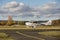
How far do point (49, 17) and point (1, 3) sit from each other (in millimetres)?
750

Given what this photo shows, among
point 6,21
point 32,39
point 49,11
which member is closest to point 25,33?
point 32,39

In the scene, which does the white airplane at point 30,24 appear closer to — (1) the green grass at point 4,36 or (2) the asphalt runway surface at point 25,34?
(2) the asphalt runway surface at point 25,34

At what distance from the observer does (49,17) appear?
8.09 ft

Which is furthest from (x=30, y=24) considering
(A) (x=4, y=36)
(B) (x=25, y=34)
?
(A) (x=4, y=36)

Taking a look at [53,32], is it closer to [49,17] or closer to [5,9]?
[49,17]

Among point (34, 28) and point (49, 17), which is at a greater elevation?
point (49, 17)

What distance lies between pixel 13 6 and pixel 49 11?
551 millimetres

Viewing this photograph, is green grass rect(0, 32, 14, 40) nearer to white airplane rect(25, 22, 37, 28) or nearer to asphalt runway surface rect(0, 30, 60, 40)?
asphalt runway surface rect(0, 30, 60, 40)

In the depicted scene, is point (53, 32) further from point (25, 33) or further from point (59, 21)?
point (25, 33)

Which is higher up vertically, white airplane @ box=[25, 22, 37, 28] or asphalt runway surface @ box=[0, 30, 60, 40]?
white airplane @ box=[25, 22, 37, 28]

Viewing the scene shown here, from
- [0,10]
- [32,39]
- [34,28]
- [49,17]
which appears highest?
[0,10]

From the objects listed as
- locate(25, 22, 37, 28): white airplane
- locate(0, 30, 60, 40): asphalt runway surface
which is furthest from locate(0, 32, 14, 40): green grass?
locate(25, 22, 37, 28): white airplane

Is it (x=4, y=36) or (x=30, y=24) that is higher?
(x=30, y=24)

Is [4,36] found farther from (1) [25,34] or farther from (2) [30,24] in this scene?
(2) [30,24]
